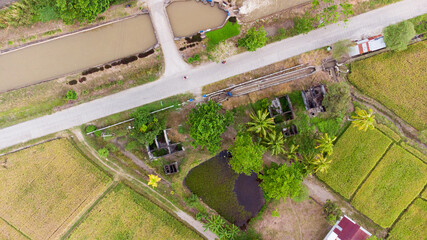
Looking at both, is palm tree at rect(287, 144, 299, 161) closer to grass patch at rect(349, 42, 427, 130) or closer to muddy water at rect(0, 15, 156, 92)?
grass patch at rect(349, 42, 427, 130)

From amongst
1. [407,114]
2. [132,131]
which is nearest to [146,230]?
[132,131]

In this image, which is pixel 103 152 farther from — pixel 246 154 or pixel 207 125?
pixel 246 154

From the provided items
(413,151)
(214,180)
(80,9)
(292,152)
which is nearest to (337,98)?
(292,152)

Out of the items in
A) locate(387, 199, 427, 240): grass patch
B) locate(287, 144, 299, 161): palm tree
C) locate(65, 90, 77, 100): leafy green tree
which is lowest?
locate(387, 199, 427, 240): grass patch

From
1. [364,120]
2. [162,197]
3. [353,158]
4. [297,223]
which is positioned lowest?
[297,223]

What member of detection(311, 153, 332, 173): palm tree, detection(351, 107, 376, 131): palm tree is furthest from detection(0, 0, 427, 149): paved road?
detection(311, 153, 332, 173): palm tree

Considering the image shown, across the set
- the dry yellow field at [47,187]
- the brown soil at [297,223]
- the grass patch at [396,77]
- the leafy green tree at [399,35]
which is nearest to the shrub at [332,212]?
the brown soil at [297,223]

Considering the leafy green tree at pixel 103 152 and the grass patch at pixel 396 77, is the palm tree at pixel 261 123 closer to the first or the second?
the grass patch at pixel 396 77
